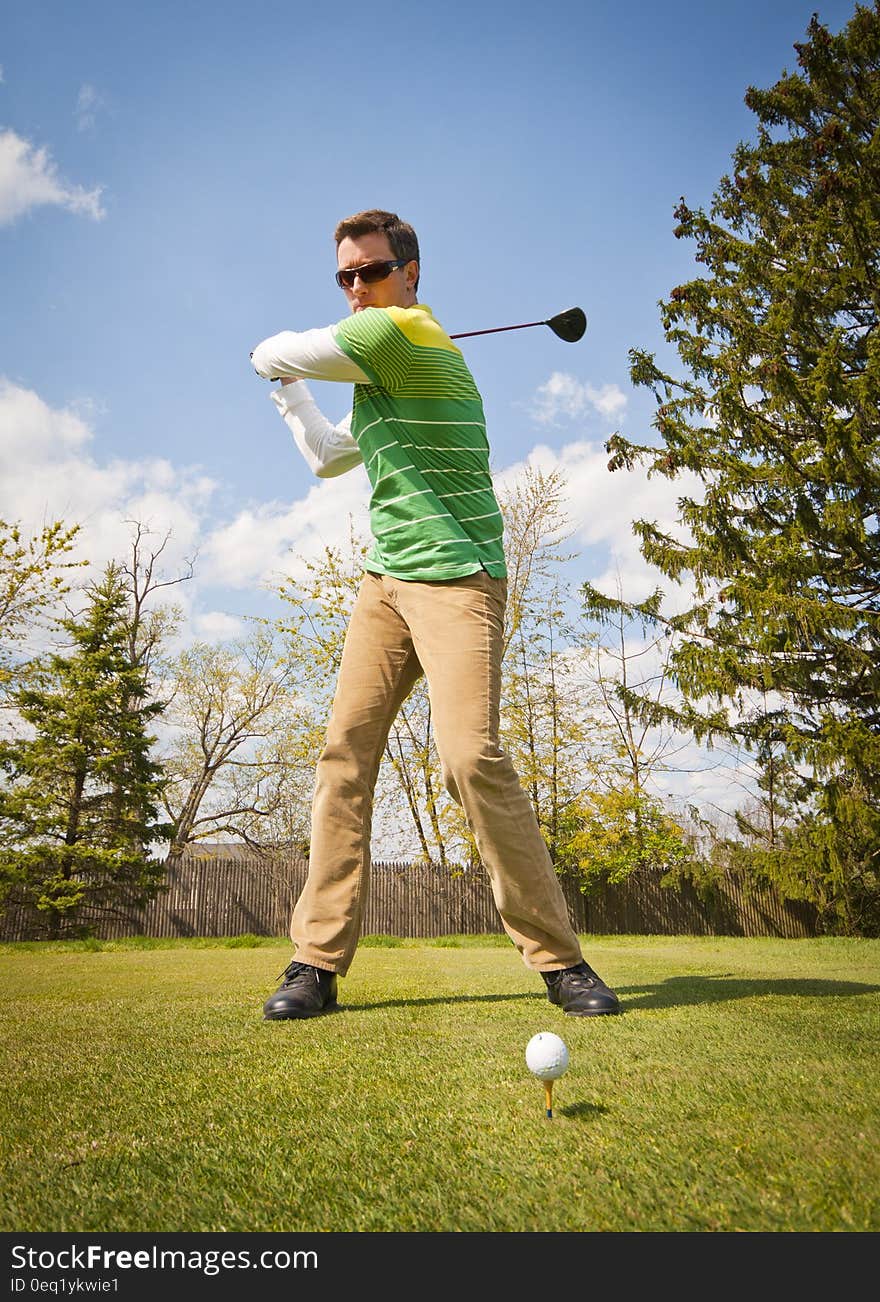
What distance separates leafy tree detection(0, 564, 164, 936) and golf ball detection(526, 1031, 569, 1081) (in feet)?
58.5

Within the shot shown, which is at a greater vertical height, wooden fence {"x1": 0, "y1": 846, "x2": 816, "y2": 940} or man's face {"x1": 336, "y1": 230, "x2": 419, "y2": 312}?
man's face {"x1": 336, "y1": 230, "x2": 419, "y2": 312}

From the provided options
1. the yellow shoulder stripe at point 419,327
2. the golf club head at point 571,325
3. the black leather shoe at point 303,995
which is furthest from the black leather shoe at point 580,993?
the golf club head at point 571,325

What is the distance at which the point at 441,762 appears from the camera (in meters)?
2.72

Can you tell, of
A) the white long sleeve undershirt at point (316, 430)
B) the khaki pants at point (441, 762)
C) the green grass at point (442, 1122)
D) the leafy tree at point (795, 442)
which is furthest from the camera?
the leafy tree at point (795, 442)

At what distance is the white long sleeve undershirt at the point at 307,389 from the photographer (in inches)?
117

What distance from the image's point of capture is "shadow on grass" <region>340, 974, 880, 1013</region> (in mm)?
2971

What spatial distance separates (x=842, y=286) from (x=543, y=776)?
13.1m

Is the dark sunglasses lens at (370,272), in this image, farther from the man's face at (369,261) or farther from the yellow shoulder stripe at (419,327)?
the yellow shoulder stripe at (419,327)

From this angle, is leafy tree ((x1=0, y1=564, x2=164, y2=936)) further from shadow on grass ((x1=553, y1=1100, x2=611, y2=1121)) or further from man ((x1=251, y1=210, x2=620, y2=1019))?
shadow on grass ((x1=553, y1=1100, x2=611, y2=1121))

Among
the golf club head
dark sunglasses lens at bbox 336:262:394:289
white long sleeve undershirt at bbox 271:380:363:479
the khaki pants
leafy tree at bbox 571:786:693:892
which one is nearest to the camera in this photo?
the khaki pants

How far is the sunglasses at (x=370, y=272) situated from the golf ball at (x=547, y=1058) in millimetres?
2874

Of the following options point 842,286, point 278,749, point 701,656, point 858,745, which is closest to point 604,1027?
point 858,745

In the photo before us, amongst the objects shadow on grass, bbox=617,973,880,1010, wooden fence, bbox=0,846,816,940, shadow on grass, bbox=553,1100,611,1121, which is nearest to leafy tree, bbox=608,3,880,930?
wooden fence, bbox=0,846,816,940

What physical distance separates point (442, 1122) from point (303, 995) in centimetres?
152
